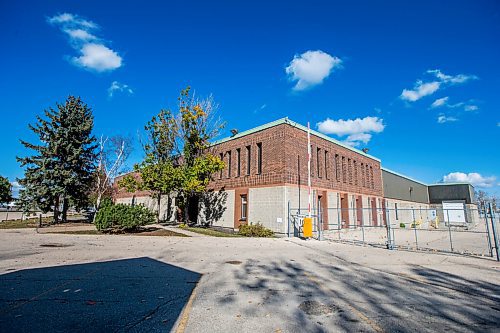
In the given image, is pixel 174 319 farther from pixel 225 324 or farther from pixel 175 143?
pixel 175 143

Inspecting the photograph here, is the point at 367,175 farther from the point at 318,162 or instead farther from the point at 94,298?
the point at 94,298

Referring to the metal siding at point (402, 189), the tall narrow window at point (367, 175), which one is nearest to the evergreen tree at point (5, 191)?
the tall narrow window at point (367, 175)

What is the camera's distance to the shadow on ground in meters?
4.18

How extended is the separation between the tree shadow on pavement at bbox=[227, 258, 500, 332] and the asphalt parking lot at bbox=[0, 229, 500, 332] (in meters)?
0.02

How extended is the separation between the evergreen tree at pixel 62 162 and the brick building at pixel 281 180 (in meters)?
12.9

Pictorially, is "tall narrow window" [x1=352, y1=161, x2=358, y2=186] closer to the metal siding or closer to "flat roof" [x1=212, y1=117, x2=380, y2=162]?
"flat roof" [x1=212, y1=117, x2=380, y2=162]

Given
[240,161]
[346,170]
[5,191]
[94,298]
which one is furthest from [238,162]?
[5,191]

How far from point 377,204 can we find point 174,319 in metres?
33.0

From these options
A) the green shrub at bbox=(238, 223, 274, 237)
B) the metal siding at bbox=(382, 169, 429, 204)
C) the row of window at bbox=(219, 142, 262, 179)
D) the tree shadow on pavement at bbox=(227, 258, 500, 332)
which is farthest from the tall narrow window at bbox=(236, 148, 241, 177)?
the metal siding at bbox=(382, 169, 429, 204)

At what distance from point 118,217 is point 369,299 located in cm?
1641

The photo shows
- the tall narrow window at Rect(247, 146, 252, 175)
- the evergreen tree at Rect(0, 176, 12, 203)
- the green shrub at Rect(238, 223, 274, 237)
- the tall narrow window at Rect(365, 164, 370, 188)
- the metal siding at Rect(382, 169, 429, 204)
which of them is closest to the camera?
the green shrub at Rect(238, 223, 274, 237)

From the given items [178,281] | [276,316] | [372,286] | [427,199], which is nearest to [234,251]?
[178,281]

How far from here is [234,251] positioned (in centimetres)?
1193

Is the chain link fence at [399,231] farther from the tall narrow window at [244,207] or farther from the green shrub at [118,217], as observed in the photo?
the green shrub at [118,217]
